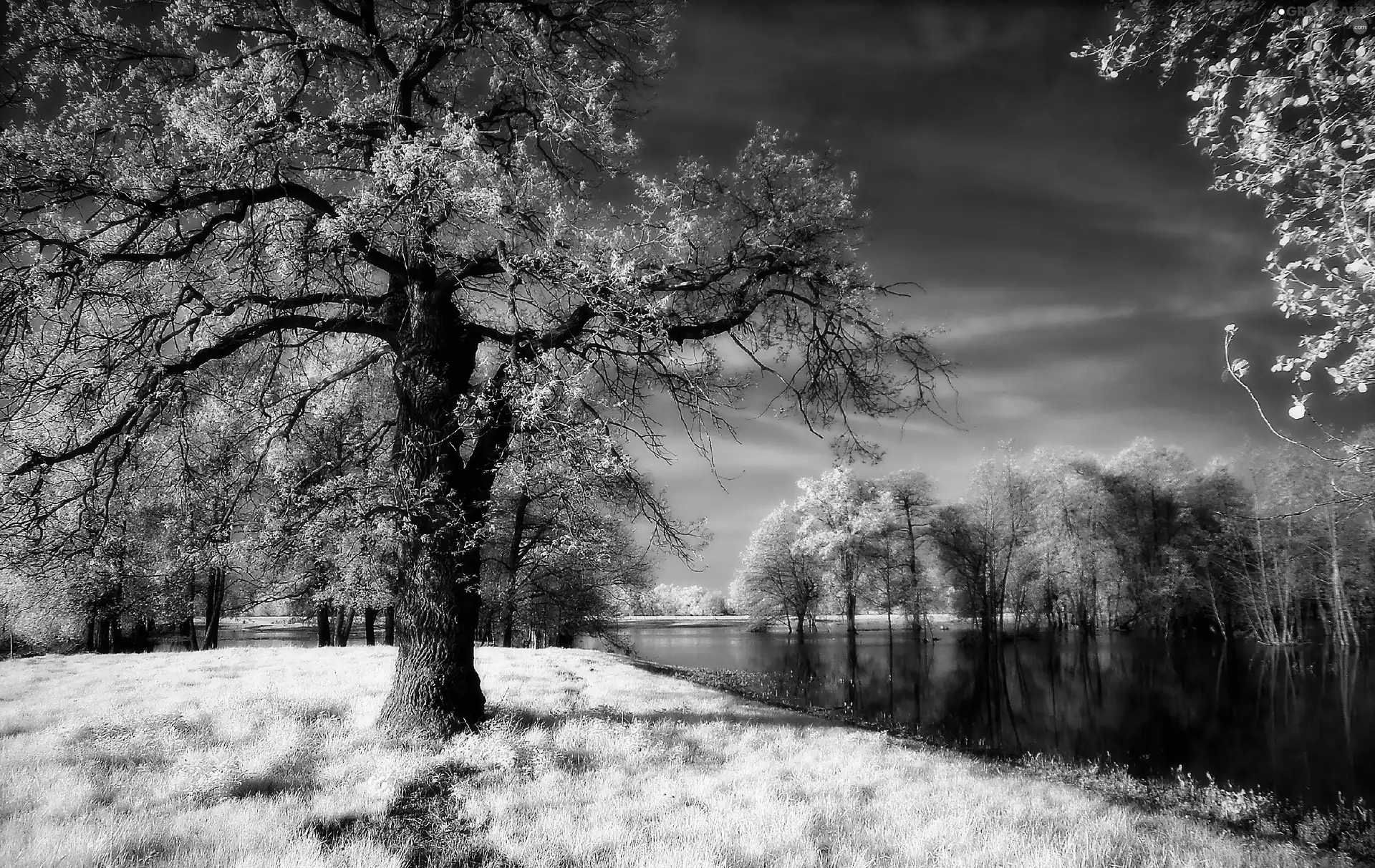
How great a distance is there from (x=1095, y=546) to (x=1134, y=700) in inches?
1085

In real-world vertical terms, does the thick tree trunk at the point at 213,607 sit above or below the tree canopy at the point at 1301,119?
below

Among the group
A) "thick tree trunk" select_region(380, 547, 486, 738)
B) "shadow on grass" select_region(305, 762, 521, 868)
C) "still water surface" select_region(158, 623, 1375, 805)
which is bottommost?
"still water surface" select_region(158, 623, 1375, 805)

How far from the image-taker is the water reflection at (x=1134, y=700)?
16.4 m

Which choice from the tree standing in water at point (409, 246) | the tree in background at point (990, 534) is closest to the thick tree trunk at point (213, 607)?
the tree standing in water at point (409, 246)

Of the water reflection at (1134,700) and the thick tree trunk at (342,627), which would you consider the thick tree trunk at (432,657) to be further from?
the thick tree trunk at (342,627)

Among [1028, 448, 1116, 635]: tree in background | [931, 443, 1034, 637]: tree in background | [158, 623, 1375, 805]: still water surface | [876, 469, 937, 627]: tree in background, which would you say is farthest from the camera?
[876, 469, 937, 627]: tree in background

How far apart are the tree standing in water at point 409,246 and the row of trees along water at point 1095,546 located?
129 ft

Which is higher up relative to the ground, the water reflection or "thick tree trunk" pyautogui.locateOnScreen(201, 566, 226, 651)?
"thick tree trunk" pyautogui.locateOnScreen(201, 566, 226, 651)

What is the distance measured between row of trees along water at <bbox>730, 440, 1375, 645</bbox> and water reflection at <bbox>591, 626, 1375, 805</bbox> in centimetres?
455

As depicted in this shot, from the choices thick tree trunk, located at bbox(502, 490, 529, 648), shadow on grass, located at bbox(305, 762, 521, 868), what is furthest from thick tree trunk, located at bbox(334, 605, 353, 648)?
shadow on grass, located at bbox(305, 762, 521, 868)

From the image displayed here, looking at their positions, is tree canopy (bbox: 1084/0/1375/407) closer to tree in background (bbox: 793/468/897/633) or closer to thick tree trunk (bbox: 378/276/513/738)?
thick tree trunk (bbox: 378/276/513/738)

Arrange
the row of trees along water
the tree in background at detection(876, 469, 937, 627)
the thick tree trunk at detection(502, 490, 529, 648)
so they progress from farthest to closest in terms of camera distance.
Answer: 1. the tree in background at detection(876, 469, 937, 627)
2. the row of trees along water
3. the thick tree trunk at detection(502, 490, 529, 648)

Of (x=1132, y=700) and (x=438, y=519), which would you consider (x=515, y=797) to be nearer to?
(x=438, y=519)

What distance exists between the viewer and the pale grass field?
19.0 ft
